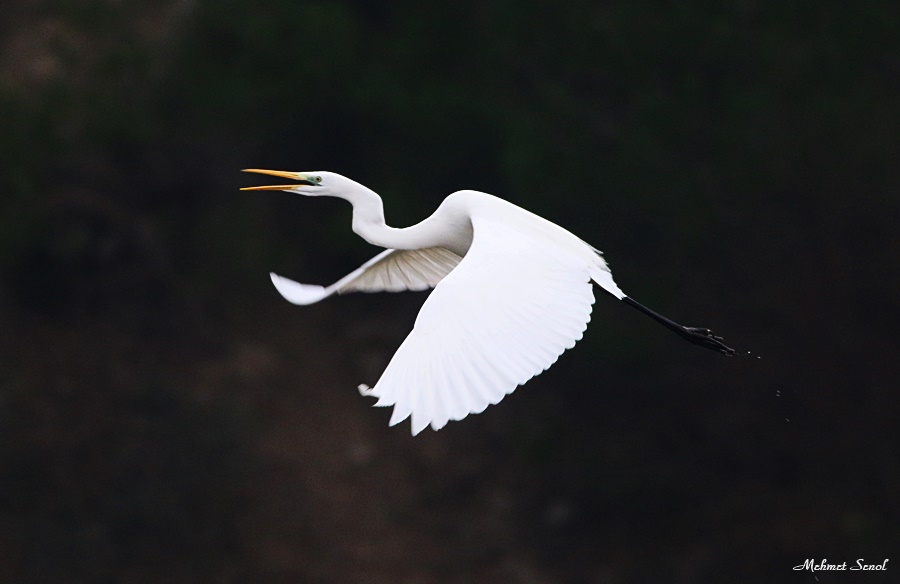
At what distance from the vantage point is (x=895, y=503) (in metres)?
12.8

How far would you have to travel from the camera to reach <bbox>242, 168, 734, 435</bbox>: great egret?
416cm

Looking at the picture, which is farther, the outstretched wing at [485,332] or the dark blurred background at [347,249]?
the dark blurred background at [347,249]

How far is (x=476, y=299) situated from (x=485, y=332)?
0.51ft

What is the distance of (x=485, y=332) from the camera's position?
174 inches

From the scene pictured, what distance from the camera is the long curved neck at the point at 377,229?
5637 mm

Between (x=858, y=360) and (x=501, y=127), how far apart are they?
376 cm

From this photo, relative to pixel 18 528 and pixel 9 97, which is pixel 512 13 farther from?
pixel 18 528
